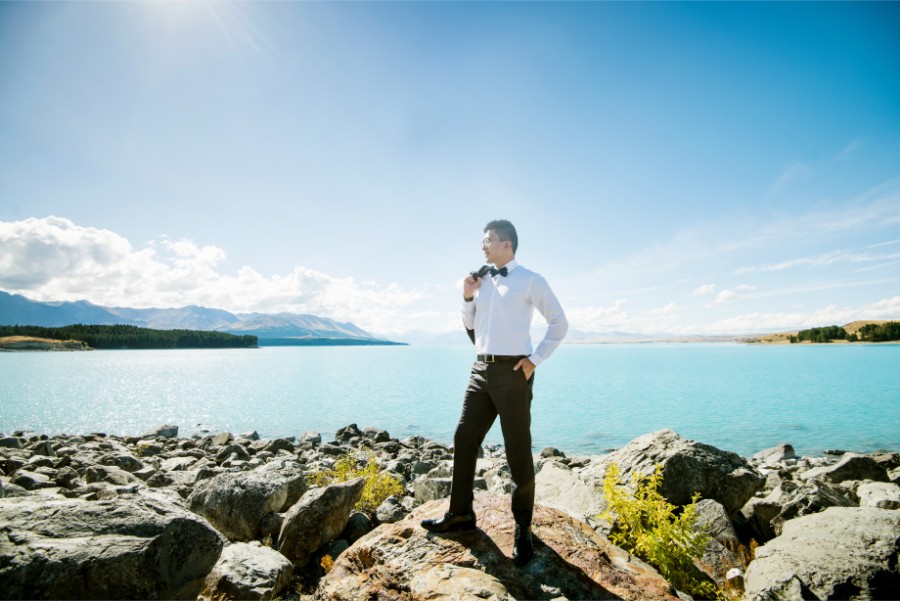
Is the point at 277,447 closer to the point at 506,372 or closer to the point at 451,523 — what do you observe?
the point at 451,523

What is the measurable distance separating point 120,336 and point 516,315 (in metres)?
204

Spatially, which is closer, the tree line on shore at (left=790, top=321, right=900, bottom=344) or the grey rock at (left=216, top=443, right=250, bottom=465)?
the grey rock at (left=216, top=443, right=250, bottom=465)

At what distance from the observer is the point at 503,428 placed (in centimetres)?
496

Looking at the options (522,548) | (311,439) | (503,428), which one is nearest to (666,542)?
(522,548)

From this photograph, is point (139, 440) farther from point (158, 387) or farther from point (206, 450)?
point (158, 387)

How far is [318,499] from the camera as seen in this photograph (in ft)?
22.8

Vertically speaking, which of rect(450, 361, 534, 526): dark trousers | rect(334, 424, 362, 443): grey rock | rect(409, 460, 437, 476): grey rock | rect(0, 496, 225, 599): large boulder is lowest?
rect(334, 424, 362, 443): grey rock

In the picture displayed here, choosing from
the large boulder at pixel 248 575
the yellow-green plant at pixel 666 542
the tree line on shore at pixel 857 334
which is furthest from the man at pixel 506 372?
the tree line on shore at pixel 857 334

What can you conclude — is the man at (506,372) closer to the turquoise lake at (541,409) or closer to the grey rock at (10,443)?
the turquoise lake at (541,409)

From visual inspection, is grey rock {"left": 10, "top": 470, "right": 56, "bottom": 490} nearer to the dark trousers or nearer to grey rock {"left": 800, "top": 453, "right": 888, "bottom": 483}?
the dark trousers

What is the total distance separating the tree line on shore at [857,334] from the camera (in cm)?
15388

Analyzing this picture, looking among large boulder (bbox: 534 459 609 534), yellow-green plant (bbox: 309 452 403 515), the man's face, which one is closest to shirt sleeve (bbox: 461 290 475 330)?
the man's face

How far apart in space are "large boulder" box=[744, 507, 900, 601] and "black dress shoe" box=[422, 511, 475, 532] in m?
3.00

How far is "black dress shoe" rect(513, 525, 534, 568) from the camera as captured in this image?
4.66 metres
